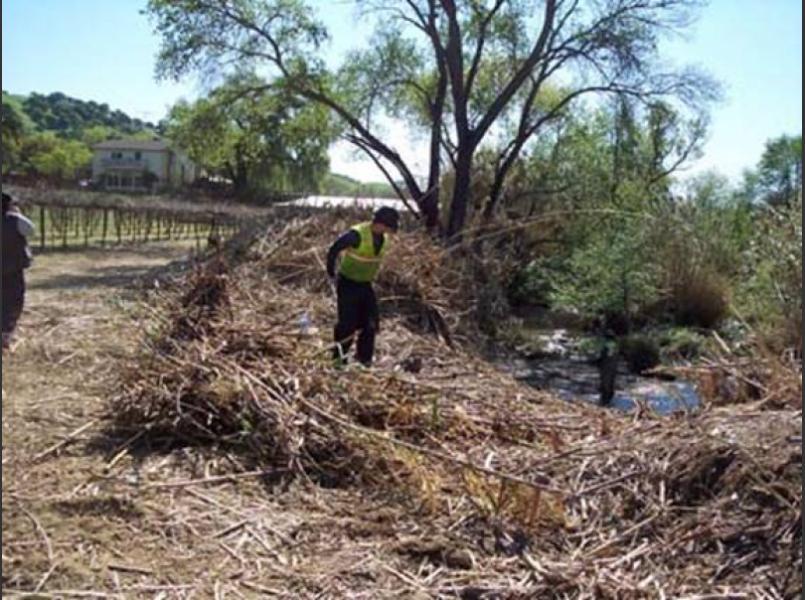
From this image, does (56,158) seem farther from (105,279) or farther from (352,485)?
(352,485)

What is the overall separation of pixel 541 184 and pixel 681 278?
524cm

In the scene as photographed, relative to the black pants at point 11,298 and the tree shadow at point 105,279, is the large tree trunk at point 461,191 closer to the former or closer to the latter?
the tree shadow at point 105,279

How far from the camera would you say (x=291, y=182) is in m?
51.0

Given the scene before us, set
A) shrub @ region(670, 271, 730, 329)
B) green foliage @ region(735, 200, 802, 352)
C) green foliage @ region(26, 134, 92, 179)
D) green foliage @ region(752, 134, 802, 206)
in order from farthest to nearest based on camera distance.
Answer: green foliage @ region(26, 134, 92, 179)
green foliage @ region(752, 134, 802, 206)
shrub @ region(670, 271, 730, 329)
green foliage @ region(735, 200, 802, 352)

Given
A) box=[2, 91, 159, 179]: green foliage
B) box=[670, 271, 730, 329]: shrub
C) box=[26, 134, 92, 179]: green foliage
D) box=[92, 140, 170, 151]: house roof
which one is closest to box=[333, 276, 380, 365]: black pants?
box=[2, 91, 159, 179]: green foliage

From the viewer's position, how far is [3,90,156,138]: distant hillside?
103 m

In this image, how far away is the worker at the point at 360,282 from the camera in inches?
285

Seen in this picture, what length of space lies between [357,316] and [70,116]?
388ft

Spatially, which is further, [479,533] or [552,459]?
[552,459]

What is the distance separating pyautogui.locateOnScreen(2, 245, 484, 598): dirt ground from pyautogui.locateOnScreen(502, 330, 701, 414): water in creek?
832 cm

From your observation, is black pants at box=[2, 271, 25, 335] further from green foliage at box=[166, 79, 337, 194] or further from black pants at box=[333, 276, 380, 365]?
green foliage at box=[166, 79, 337, 194]

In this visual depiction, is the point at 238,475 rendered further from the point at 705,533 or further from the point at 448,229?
the point at 448,229

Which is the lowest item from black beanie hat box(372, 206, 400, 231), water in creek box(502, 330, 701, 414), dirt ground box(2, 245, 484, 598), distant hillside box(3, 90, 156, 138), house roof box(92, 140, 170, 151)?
water in creek box(502, 330, 701, 414)

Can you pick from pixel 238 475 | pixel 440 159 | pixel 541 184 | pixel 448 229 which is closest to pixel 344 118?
pixel 440 159
